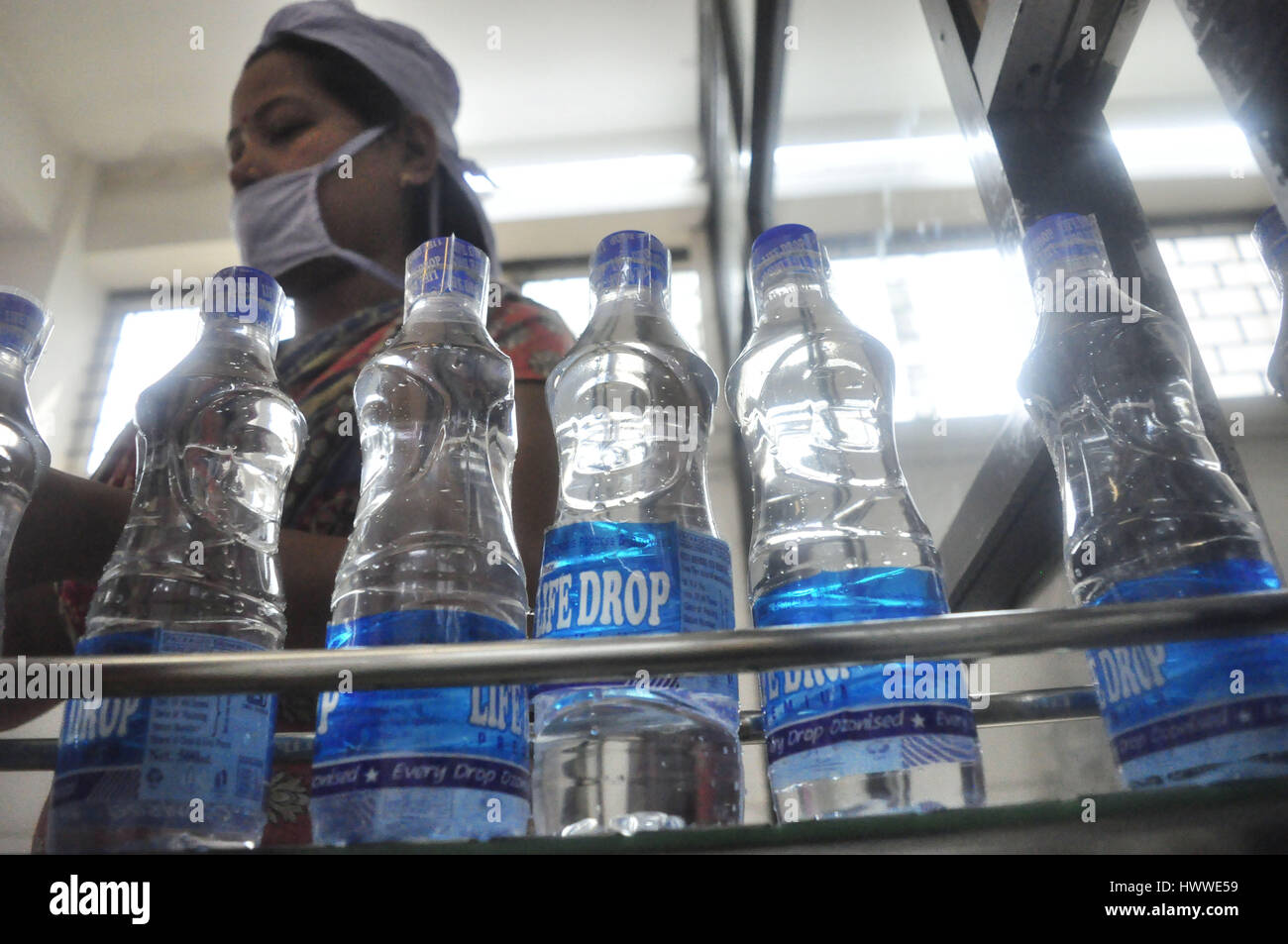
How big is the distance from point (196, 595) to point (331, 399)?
0.34m

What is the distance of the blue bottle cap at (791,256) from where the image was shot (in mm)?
515

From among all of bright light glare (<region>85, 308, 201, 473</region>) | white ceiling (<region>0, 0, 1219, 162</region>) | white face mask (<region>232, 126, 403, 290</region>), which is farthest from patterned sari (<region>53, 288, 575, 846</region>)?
bright light glare (<region>85, 308, 201, 473</region>)

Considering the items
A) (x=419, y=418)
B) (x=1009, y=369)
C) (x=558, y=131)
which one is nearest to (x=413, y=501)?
(x=419, y=418)

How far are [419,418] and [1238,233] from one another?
1.73ft

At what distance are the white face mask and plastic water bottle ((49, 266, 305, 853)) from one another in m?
0.46

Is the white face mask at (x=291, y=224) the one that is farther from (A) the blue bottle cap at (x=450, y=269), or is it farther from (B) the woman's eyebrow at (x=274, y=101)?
(A) the blue bottle cap at (x=450, y=269)

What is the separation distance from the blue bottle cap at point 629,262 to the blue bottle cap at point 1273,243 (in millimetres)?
312

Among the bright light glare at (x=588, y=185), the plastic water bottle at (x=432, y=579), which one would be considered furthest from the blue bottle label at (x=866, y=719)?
the bright light glare at (x=588, y=185)

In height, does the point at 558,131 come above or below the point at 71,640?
above

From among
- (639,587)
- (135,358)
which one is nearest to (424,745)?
(639,587)

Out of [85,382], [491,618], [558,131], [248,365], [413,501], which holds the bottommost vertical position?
[491,618]

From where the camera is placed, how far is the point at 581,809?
42 cm

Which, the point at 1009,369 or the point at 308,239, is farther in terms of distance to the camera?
the point at 308,239

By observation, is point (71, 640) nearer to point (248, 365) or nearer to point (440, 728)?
point (248, 365)
